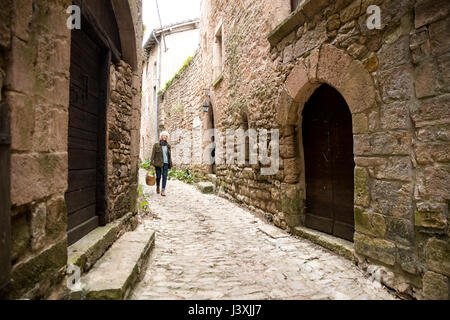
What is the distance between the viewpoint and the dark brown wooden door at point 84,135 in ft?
7.28

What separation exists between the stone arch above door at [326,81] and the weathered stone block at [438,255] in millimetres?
1123

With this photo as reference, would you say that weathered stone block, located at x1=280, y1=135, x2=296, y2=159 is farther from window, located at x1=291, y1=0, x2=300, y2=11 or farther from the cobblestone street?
window, located at x1=291, y1=0, x2=300, y2=11

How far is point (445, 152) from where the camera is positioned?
1.73m

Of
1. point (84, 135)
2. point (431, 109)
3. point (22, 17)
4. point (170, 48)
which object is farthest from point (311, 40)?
point (170, 48)

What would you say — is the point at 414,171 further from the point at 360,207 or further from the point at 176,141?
the point at 176,141

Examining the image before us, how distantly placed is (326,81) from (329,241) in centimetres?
170

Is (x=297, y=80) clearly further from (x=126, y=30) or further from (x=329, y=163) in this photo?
(x=126, y=30)

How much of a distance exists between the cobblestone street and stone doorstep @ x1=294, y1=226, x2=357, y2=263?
6 centimetres

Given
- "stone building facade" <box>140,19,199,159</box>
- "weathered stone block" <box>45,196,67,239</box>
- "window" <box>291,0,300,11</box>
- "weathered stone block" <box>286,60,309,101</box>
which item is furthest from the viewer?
"stone building facade" <box>140,19,199,159</box>

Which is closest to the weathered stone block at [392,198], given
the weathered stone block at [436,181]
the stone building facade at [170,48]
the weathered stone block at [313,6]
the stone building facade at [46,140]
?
the weathered stone block at [436,181]

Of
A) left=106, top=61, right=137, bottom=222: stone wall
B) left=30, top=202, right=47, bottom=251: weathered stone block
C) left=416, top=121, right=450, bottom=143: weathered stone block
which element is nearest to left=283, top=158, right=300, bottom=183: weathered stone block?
left=416, top=121, right=450, bottom=143: weathered stone block

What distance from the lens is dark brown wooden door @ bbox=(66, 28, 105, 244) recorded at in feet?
7.28

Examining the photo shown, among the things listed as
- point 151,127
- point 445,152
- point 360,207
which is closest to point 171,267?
point 360,207

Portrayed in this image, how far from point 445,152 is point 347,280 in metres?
1.22
